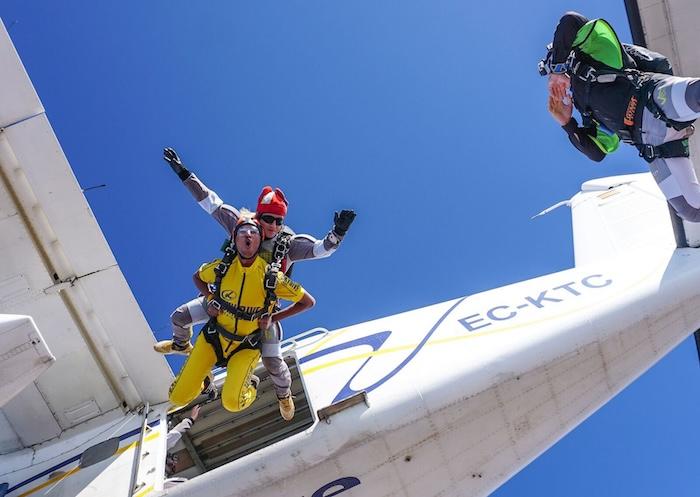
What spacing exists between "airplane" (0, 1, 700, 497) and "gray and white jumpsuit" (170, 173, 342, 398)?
65 cm

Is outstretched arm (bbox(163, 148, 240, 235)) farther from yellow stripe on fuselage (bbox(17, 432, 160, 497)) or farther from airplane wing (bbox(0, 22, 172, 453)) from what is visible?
yellow stripe on fuselage (bbox(17, 432, 160, 497))

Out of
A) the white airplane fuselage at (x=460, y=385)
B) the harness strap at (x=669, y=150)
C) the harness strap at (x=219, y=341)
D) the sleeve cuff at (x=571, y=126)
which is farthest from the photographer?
the sleeve cuff at (x=571, y=126)

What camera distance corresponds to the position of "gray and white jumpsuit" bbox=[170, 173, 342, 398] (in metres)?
7.03

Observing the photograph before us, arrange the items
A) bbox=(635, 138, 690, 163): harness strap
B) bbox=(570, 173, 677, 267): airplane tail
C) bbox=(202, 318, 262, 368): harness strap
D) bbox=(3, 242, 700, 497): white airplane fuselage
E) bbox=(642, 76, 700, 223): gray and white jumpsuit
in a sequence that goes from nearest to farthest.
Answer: bbox=(642, 76, 700, 223): gray and white jumpsuit → bbox=(635, 138, 690, 163): harness strap → bbox=(3, 242, 700, 497): white airplane fuselage → bbox=(202, 318, 262, 368): harness strap → bbox=(570, 173, 677, 267): airplane tail

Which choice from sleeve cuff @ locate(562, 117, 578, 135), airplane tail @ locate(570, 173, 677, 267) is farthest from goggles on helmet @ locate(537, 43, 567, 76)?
airplane tail @ locate(570, 173, 677, 267)

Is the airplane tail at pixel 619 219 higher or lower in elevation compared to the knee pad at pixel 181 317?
lower

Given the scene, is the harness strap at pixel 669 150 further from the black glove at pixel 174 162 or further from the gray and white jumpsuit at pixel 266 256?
the black glove at pixel 174 162

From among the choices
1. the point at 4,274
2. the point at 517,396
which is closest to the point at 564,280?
the point at 517,396

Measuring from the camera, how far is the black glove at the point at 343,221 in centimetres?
663

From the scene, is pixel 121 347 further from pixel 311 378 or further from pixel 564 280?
pixel 564 280

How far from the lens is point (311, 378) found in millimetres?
7832

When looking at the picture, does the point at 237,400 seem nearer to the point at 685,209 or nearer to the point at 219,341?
the point at 219,341

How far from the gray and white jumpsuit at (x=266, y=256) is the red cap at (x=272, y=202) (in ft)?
1.21

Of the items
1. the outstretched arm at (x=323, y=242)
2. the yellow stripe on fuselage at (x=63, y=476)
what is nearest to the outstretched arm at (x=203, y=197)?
the outstretched arm at (x=323, y=242)
